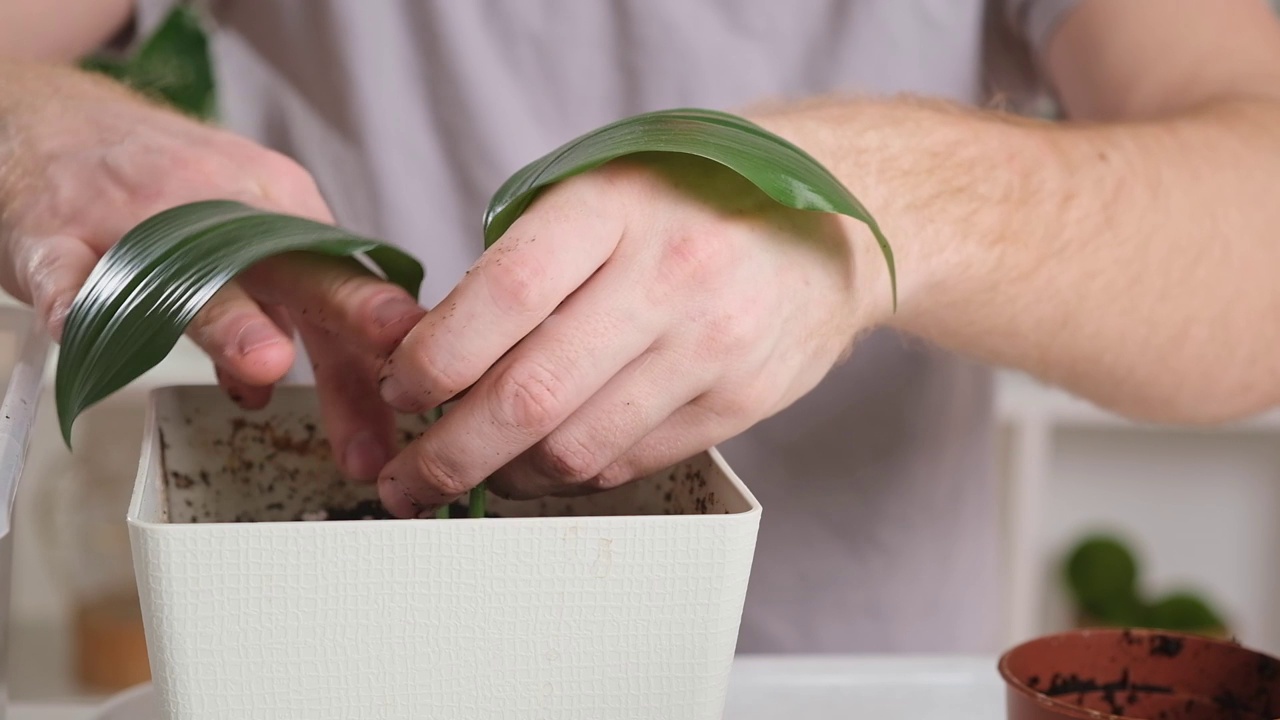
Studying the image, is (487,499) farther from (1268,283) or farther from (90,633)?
(90,633)

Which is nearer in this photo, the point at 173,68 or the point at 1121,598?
the point at 173,68

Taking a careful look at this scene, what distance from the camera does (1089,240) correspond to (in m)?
0.64

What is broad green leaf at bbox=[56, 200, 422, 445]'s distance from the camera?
42 centimetres

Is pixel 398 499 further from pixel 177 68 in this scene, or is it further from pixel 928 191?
pixel 177 68

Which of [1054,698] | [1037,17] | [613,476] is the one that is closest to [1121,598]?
[1037,17]

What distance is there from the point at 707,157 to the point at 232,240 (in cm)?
17

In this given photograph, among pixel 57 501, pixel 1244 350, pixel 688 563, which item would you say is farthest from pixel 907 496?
pixel 57 501

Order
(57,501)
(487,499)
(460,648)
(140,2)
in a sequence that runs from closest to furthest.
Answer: (460,648)
(487,499)
(140,2)
(57,501)

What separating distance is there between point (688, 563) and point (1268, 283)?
1.66 ft

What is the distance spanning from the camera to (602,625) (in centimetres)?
37

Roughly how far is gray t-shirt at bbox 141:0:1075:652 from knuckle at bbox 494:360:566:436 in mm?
498

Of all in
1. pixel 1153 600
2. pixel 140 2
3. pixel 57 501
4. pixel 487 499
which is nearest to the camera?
pixel 487 499

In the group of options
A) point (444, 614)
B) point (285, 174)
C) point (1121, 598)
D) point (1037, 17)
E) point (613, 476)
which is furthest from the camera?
point (1121, 598)

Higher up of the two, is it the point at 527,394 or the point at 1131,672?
the point at 527,394
